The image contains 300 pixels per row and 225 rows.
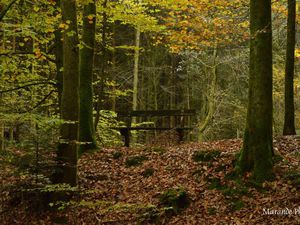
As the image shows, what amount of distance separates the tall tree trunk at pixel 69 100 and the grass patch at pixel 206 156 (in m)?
3.43

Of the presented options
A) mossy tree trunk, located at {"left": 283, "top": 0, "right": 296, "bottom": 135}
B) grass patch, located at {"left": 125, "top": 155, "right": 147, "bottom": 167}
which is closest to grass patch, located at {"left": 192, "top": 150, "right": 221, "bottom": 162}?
grass patch, located at {"left": 125, "top": 155, "right": 147, "bottom": 167}

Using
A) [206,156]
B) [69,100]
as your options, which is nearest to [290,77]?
[206,156]

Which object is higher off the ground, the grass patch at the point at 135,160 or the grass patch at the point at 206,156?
the grass patch at the point at 206,156

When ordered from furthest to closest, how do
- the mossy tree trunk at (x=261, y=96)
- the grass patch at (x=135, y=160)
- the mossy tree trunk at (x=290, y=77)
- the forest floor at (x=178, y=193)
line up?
the mossy tree trunk at (x=290, y=77)
the grass patch at (x=135, y=160)
the mossy tree trunk at (x=261, y=96)
the forest floor at (x=178, y=193)

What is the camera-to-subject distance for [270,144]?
7.98 m

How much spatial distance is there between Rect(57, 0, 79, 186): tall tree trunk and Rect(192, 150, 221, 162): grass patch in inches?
135

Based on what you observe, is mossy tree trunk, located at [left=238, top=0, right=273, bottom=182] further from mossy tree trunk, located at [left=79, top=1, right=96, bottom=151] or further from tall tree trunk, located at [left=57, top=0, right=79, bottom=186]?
mossy tree trunk, located at [left=79, top=1, right=96, bottom=151]

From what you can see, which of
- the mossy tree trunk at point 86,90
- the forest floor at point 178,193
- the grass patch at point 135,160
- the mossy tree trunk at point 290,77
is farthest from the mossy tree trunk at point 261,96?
the mossy tree trunk at point 86,90

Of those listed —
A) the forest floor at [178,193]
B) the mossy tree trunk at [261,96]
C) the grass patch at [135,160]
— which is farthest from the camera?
the grass patch at [135,160]

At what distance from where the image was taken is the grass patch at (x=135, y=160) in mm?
10883

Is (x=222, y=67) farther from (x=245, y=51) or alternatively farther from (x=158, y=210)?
(x=158, y=210)

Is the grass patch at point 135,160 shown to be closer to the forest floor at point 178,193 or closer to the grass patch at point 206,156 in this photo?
the forest floor at point 178,193

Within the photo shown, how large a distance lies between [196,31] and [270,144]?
9.06 m

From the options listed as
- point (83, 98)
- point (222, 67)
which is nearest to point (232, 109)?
point (222, 67)
